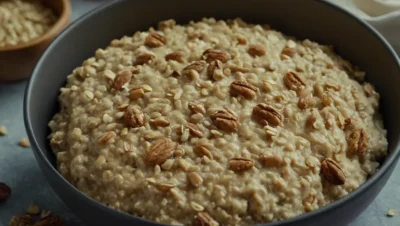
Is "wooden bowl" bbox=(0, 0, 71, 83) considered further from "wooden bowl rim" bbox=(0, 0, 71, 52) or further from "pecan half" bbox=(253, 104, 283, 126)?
"pecan half" bbox=(253, 104, 283, 126)

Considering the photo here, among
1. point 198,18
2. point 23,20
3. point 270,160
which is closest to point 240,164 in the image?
point 270,160

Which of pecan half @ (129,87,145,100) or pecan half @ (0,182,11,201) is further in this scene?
pecan half @ (0,182,11,201)

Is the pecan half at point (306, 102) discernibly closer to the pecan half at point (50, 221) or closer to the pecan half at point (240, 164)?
the pecan half at point (240, 164)

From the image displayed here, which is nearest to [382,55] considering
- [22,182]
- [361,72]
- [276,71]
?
[361,72]

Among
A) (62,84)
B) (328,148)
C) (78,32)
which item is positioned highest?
(328,148)

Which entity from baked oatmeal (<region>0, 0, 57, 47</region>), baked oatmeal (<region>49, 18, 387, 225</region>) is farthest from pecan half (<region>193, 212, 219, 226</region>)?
baked oatmeal (<region>0, 0, 57, 47</region>)

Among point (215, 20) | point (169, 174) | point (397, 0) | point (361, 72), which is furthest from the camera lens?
point (397, 0)

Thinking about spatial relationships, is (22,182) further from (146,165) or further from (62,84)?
(146,165)
